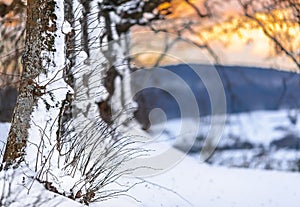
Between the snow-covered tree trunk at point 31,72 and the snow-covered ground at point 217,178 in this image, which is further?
the snow-covered ground at point 217,178

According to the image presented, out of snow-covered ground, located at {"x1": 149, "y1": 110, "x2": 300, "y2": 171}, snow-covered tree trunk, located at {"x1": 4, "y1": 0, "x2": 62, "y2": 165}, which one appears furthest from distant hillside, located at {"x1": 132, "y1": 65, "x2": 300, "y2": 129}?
snow-covered tree trunk, located at {"x1": 4, "y1": 0, "x2": 62, "y2": 165}

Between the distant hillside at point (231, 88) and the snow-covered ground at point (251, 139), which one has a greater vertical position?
the distant hillside at point (231, 88)

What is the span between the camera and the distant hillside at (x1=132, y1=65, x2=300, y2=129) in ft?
42.6

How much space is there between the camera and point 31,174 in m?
4.86

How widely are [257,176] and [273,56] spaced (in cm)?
258

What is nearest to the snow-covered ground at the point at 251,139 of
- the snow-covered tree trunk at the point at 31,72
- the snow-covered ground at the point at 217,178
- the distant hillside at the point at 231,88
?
the snow-covered ground at the point at 217,178

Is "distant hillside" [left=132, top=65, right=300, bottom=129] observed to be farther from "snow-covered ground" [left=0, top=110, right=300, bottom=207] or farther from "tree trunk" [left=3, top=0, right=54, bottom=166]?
"tree trunk" [left=3, top=0, right=54, bottom=166]

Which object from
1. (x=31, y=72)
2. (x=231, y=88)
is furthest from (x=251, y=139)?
(x=31, y=72)

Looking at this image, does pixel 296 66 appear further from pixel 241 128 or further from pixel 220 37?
pixel 241 128

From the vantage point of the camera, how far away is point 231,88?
558 inches

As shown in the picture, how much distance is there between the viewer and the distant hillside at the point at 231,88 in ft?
42.6

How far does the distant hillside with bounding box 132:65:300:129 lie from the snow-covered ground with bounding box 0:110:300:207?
1.41ft

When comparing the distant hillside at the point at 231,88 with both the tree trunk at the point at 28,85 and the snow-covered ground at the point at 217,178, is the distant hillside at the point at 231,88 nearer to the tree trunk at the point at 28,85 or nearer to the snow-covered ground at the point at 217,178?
the snow-covered ground at the point at 217,178

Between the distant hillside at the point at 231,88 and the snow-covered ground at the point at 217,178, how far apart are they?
0.43 meters
